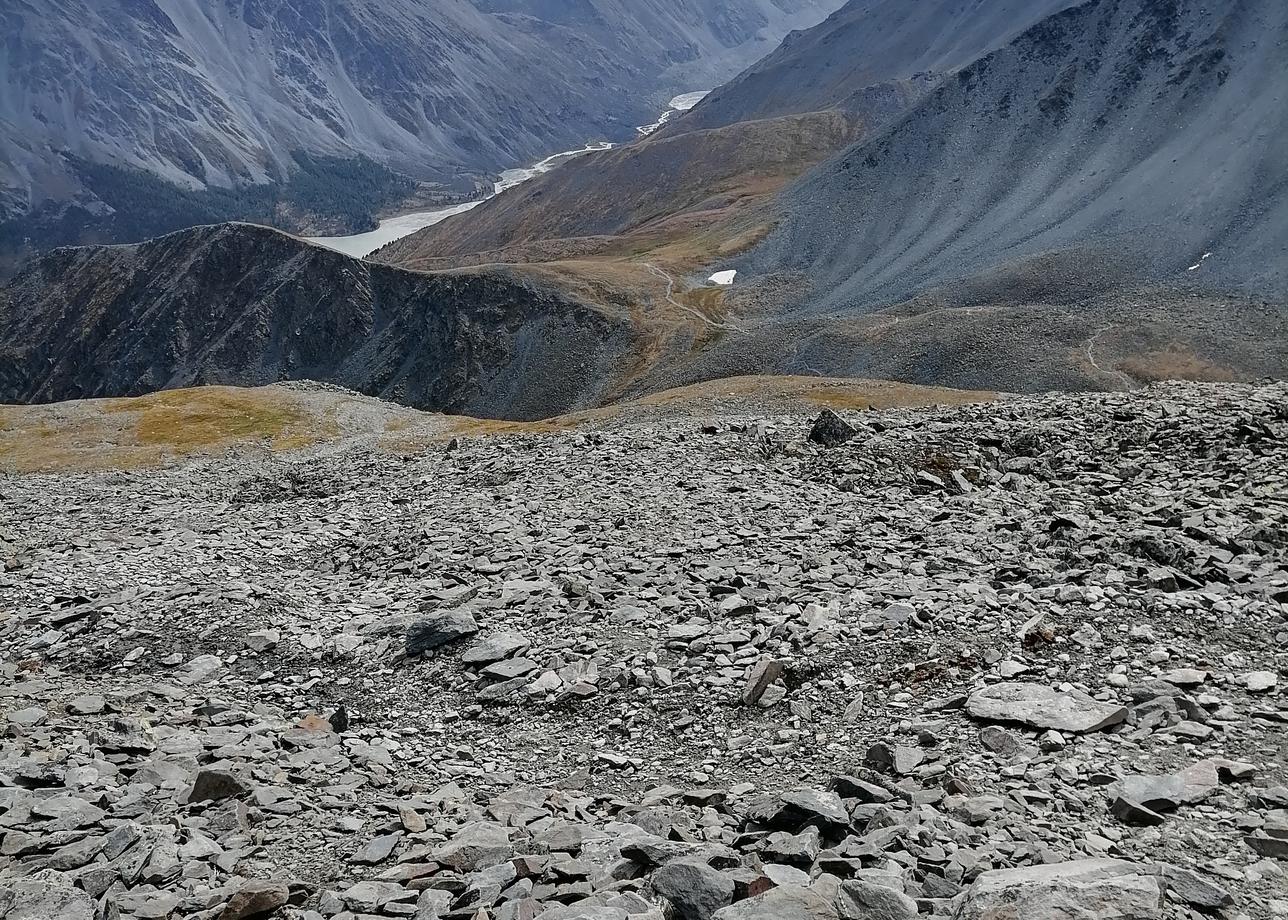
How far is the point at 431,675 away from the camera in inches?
605

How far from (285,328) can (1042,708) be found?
430 ft

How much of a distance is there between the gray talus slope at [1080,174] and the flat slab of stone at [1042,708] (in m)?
73.2

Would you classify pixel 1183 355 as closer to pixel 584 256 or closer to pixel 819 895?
pixel 819 895

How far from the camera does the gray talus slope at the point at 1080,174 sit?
79.0 metres

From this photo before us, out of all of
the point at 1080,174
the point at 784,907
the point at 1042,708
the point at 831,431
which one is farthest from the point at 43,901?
the point at 1080,174

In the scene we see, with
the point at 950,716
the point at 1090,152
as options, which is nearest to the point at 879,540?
the point at 950,716

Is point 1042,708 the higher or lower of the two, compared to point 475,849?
higher

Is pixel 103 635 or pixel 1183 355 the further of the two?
pixel 1183 355

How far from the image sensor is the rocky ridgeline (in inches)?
335

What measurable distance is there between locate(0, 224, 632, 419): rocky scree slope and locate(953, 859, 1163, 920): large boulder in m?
84.5

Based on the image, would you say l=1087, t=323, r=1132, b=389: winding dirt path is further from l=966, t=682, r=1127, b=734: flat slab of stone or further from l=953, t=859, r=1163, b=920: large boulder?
l=953, t=859, r=1163, b=920: large boulder

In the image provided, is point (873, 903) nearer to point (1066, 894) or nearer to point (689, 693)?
point (1066, 894)

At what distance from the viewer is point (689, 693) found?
13.9 meters

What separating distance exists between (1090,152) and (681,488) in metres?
97.5
